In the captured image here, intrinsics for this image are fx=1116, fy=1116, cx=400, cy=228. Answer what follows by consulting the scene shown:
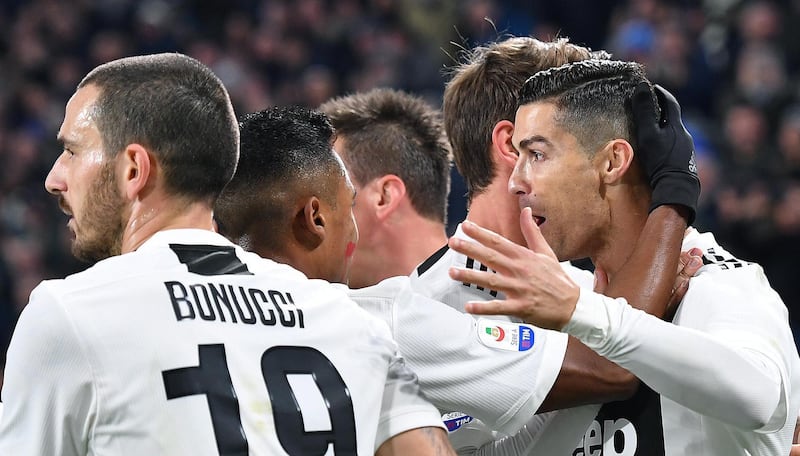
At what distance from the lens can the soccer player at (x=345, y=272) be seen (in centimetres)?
281

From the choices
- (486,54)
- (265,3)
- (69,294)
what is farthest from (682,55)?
(69,294)

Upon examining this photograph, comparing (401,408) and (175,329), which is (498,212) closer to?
(401,408)

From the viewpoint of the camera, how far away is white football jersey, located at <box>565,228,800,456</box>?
254 centimetres

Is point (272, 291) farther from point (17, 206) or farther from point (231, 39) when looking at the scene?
point (231, 39)

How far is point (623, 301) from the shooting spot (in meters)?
2.63

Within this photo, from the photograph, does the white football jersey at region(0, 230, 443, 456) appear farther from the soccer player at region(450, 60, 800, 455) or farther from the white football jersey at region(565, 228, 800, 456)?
the white football jersey at region(565, 228, 800, 456)

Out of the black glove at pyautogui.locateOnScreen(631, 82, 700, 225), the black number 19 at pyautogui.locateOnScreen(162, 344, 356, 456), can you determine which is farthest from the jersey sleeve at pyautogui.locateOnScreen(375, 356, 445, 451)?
the black glove at pyautogui.locateOnScreen(631, 82, 700, 225)

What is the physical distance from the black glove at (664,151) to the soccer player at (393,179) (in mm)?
1223

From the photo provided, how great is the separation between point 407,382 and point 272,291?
1.51ft

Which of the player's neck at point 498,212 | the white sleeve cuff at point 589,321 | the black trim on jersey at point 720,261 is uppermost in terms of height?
the player's neck at point 498,212

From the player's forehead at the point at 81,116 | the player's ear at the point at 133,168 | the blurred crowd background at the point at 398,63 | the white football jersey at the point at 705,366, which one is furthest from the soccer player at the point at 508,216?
the blurred crowd background at the point at 398,63

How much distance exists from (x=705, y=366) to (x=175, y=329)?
1186 mm

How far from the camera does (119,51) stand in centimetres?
1274

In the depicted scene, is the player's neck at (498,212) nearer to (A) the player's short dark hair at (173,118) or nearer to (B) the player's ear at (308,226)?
(B) the player's ear at (308,226)
